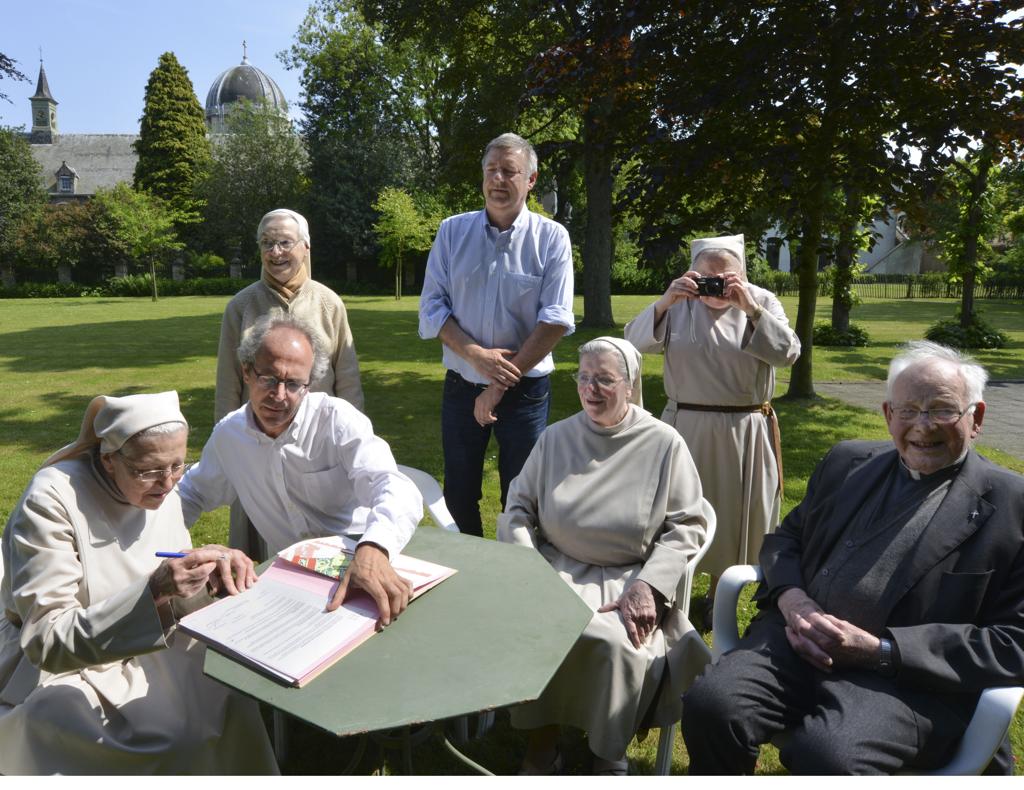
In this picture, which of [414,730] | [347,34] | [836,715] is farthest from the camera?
[347,34]

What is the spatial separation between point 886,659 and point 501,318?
2430 mm

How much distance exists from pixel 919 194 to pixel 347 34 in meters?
28.7

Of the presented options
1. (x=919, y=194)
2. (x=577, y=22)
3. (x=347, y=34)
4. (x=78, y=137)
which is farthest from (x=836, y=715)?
(x=78, y=137)

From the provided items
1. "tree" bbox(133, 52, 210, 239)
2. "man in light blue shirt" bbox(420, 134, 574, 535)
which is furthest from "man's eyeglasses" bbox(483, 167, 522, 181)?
"tree" bbox(133, 52, 210, 239)

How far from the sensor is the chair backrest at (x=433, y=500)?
3.43 metres

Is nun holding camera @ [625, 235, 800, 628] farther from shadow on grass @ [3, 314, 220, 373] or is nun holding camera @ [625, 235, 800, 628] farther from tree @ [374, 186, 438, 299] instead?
tree @ [374, 186, 438, 299]

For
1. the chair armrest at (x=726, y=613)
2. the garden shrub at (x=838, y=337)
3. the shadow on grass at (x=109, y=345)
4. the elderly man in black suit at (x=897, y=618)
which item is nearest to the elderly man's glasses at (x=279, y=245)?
the chair armrest at (x=726, y=613)

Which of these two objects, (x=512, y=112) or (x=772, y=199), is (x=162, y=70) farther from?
(x=772, y=199)

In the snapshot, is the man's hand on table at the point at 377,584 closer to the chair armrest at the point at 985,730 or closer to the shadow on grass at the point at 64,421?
the chair armrest at the point at 985,730

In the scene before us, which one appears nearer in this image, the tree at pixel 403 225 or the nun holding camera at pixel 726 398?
the nun holding camera at pixel 726 398

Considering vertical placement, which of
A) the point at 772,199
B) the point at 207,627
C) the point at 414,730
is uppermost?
the point at 772,199

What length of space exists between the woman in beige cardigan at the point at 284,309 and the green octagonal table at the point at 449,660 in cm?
185

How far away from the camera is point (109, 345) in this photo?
16.0 metres

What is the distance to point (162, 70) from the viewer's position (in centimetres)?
4691
